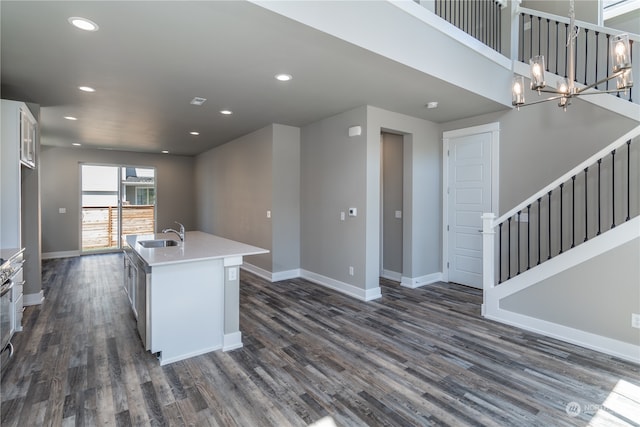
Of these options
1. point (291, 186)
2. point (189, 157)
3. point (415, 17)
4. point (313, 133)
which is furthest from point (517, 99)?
point (189, 157)

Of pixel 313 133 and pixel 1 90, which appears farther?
pixel 313 133

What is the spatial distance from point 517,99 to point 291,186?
11.9 feet

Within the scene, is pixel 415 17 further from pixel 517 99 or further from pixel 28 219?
pixel 28 219

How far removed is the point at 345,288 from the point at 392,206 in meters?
1.70

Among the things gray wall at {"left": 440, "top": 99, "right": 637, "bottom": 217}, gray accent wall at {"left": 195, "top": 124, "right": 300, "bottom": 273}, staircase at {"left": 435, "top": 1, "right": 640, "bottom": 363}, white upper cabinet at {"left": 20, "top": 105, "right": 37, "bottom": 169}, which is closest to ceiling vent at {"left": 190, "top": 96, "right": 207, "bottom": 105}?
gray accent wall at {"left": 195, "top": 124, "right": 300, "bottom": 273}

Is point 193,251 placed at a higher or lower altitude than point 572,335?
higher

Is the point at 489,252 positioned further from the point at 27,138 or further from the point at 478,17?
the point at 27,138

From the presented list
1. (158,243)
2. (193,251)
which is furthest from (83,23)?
(158,243)

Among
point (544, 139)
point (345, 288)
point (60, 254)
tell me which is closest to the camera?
point (544, 139)

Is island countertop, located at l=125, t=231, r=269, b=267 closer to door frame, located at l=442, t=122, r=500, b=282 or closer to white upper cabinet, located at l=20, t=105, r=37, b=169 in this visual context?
white upper cabinet, located at l=20, t=105, r=37, b=169

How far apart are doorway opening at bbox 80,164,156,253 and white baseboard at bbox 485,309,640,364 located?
8.66 meters

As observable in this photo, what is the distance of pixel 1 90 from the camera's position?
3.77 metres

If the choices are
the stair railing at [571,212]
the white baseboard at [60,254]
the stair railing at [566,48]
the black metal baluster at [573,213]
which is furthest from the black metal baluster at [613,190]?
the white baseboard at [60,254]

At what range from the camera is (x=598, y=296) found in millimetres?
2994
